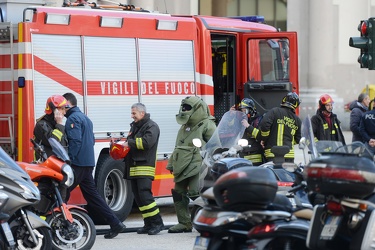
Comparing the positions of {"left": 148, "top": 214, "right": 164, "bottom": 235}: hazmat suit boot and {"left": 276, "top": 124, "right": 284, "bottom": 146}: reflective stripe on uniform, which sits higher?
{"left": 276, "top": 124, "right": 284, "bottom": 146}: reflective stripe on uniform

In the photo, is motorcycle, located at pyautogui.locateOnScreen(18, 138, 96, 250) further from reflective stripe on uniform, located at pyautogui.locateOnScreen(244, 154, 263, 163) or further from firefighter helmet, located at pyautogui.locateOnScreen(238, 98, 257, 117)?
firefighter helmet, located at pyautogui.locateOnScreen(238, 98, 257, 117)

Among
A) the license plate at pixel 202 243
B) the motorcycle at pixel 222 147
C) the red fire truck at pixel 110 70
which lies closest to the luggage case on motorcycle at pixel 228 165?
the motorcycle at pixel 222 147

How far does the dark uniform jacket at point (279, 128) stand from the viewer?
14.8m

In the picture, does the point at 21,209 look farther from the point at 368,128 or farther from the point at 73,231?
the point at 368,128

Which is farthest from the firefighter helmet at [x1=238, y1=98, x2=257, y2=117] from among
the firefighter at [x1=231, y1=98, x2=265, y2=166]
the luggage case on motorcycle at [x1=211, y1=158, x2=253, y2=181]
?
the luggage case on motorcycle at [x1=211, y1=158, x2=253, y2=181]

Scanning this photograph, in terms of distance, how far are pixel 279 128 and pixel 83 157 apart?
9.62 feet

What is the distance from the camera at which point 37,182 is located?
37.7 ft

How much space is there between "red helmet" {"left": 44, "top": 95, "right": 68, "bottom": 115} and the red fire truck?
657mm

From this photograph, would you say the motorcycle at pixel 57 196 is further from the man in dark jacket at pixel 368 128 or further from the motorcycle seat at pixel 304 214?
the man in dark jacket at pixel 368 128

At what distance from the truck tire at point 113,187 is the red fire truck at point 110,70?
0.04 feet

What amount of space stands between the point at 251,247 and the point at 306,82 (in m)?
31.7

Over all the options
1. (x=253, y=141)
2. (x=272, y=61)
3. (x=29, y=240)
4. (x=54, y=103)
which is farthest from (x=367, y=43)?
(x=29, y=240)

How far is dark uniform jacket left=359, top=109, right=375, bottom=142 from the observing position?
17.7 m

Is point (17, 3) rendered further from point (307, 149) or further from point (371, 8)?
point (371, 8)
